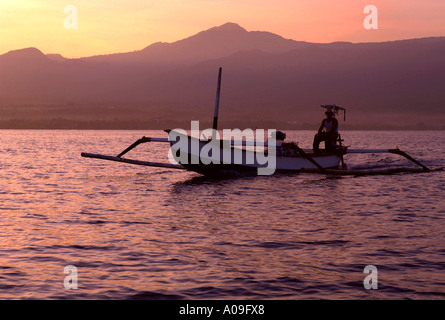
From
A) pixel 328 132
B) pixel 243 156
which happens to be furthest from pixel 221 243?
pixel 328 132

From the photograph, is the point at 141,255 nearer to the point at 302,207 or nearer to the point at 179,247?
the point at 179,247

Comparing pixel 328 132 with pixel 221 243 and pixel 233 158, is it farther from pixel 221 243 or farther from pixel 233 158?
pixel 221 243

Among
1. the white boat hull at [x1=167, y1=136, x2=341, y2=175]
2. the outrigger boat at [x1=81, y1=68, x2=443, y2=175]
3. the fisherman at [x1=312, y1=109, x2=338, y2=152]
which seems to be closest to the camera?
the outrigger boat at [x1=81, y1=68, x2=443, y2=175]

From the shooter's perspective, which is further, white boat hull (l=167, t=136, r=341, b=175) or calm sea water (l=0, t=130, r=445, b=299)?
white boat hull (l=167, t=136, r=341, b=175)

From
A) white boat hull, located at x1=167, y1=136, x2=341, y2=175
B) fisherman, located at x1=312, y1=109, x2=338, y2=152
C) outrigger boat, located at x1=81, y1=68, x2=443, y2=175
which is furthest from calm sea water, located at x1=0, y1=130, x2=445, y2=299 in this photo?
fisherman, located at x1=312, y1=109, x2=338, y2=152

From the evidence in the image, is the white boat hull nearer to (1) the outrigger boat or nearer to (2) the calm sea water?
(1) the outrigger boat

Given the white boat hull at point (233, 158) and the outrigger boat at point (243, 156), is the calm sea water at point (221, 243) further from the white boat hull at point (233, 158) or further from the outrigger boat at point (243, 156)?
the white boat hull at point (233, 158)

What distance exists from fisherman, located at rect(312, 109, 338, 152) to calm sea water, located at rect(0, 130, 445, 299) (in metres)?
6.36

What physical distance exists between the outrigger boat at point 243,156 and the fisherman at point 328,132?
33cm

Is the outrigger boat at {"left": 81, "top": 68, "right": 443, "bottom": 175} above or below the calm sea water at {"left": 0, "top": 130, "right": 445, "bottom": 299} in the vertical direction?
above

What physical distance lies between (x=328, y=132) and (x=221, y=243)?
2141 centimetres

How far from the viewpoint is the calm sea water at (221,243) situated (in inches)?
418

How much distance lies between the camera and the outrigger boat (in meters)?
30.5
